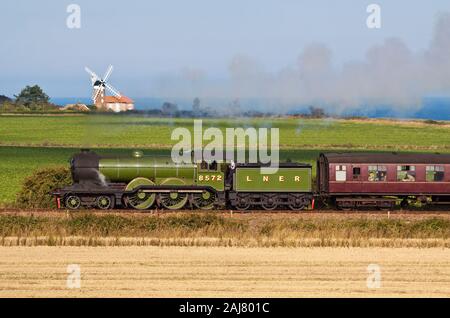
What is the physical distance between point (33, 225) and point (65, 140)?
55.7 m

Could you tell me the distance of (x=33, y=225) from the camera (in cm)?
3020

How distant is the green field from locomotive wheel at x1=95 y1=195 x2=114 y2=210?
8.59m

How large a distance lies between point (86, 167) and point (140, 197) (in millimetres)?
2833

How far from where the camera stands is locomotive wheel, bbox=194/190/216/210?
3538cm

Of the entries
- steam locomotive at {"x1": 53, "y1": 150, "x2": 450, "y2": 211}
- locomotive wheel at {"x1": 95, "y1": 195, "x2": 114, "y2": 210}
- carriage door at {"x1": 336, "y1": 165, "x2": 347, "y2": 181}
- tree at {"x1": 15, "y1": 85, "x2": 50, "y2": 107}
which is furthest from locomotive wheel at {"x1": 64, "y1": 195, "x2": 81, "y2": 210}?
tree at {"x1": 15, "y1": 85, "x2": 50, "y2": 107}

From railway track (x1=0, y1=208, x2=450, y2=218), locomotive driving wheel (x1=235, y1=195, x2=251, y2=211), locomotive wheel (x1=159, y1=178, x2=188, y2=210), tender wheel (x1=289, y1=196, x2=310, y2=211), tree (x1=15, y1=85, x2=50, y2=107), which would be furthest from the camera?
tree (x1=15, y1=85, x2=50, y2=107)

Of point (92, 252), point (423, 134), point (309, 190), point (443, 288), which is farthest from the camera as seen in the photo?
point (423, 134)

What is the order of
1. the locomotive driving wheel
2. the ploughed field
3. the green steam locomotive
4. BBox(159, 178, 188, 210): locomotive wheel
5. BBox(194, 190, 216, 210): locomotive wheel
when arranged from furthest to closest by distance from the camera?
1. the locomotive driving wheel
2. BBox(194, 190, 216, 210): locomotive wheel
3. BBox(159, 178, 188, 210): locomotive wheel
4. the green steam locomotive
5. the ploughed field

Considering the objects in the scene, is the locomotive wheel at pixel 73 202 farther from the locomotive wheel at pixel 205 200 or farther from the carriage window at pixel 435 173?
the carriage window at pixel 435 173

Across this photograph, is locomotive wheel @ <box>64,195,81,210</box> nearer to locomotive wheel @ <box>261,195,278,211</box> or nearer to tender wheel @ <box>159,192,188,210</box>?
tender wheel @ <box>159,192,188,210</box>

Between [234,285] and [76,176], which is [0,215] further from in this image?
[234,285]

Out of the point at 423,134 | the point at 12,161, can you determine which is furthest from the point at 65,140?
the point at 423,134

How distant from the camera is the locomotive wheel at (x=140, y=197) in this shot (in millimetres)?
34875

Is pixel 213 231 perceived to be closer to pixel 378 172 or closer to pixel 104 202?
pixel 104 202
